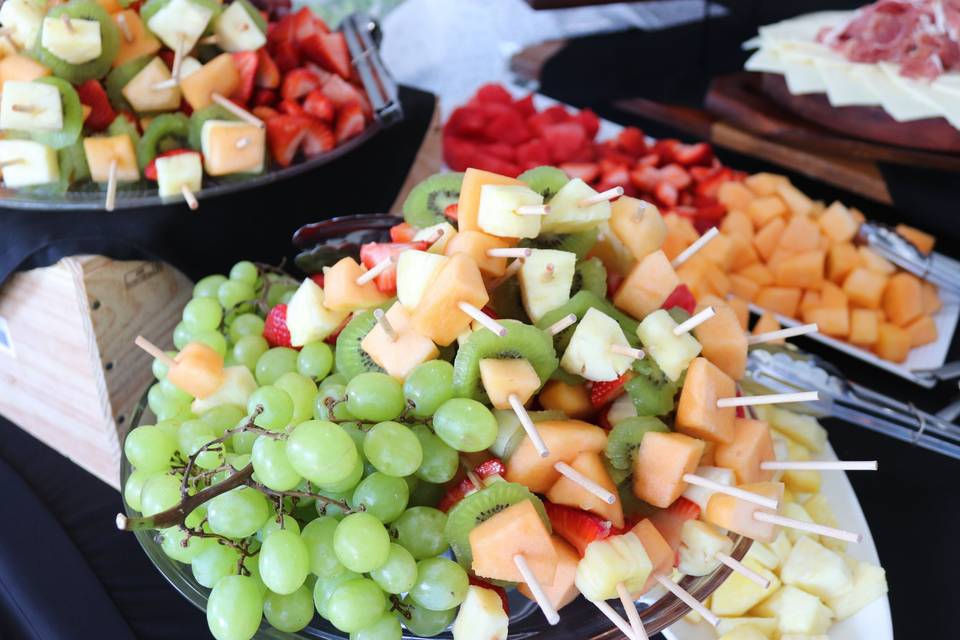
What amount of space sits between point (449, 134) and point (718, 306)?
1.08 metres

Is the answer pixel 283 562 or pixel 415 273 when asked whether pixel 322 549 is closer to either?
pixel 283 562

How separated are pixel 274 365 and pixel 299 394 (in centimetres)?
9

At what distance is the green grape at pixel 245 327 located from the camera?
3.02 feet

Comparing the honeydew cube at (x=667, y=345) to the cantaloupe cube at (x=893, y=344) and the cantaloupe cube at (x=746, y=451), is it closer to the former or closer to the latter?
the cantaloupe cube at (x=746, y=451)

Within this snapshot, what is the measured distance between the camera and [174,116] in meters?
1.15

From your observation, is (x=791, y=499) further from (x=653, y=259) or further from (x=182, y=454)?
(x=182, y=454)

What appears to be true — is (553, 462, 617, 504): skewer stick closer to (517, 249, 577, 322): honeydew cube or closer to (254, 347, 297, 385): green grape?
(517, 249, 577, 322): honeydew cube

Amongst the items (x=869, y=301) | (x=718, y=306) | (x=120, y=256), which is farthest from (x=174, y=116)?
(x=869, y=301)

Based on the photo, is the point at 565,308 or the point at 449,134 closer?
the point at 565,308

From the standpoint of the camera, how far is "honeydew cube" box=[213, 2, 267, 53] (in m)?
1.26

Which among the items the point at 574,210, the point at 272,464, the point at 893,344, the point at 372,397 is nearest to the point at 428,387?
the point at 372,397

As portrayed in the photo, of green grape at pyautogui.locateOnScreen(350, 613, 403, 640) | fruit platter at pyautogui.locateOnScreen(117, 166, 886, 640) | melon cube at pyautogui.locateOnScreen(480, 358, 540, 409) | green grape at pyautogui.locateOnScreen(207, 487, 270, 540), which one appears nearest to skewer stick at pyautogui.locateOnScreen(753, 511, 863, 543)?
fruit platter at pyautogui.locateOnScreen(117, 166, 886, 640)

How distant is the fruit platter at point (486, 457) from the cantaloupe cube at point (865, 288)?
67 centimetres

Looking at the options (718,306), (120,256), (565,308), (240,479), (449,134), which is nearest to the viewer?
(240,479)
